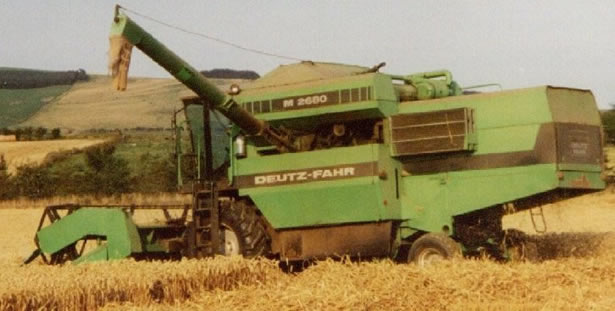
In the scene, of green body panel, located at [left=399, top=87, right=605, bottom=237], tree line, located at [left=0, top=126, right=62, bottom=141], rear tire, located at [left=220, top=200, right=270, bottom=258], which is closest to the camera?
green body panel, located at [left=399, top=87, right=605, bottom=237]

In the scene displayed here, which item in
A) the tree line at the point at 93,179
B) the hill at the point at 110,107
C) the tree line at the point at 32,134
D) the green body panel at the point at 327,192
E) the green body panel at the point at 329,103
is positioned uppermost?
the hill at the point at 110,107

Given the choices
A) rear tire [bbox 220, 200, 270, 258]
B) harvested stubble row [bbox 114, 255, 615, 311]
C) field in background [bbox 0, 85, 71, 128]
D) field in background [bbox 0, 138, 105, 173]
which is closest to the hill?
field in background [bbox 0, 85, 71, 128]

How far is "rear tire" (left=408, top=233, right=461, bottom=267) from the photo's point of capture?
1279 centimetres

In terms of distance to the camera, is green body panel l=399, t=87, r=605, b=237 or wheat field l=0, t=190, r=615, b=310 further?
green body panel l=399, t=87, r=605, b=237

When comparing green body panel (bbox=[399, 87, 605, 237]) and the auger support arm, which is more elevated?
the auger support arm

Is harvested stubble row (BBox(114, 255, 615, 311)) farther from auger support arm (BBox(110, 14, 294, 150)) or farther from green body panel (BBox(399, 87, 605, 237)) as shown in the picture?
auger support arm (BBox(110, 14, 294, 150))

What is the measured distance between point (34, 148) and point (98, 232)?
149 ft

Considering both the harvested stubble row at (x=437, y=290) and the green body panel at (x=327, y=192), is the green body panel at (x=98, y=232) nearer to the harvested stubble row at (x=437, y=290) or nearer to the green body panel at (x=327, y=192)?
the green body panel at (x=327, y=192)

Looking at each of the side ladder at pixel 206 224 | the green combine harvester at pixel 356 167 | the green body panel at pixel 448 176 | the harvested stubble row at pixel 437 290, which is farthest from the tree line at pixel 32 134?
the harvested stubble row at pixel 437 290

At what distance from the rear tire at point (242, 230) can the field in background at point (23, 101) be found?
65.5 metres

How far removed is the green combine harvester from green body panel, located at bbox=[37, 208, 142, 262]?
19mm

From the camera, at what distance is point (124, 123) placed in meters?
77.3

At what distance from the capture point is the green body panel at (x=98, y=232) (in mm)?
14500

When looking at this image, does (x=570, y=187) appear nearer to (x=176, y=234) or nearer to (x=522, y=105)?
(x=522, y=105)
